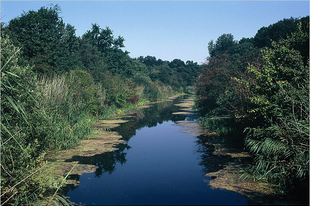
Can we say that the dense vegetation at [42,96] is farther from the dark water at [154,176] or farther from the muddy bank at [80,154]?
the dark water at [154,176]

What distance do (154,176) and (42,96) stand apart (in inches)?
192

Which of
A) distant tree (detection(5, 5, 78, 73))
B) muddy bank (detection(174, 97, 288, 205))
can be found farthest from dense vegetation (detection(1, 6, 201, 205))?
muddy bank (detection(174, 97, 288, 205))

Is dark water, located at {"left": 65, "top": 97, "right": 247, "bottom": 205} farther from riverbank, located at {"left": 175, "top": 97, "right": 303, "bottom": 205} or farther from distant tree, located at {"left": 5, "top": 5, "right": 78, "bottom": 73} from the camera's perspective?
distant tree, located at {"left": 5, "top": 5, "right": 78, "bottom": 73}

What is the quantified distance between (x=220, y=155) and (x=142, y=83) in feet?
96.0

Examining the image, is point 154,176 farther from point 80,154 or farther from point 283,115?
point 283,115

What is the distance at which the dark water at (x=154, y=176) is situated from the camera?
7246 mm

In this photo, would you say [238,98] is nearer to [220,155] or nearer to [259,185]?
[220,155]

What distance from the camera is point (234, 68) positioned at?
16.9 m

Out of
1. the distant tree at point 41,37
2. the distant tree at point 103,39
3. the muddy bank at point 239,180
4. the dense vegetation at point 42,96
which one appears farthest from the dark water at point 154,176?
the distant tree at point 103,39

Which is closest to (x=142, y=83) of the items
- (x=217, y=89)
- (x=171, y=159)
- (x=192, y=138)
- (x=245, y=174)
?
(x=217, y=89)

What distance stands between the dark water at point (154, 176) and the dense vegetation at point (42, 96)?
1.34 m

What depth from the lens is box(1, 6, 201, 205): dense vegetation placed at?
20.6 ft

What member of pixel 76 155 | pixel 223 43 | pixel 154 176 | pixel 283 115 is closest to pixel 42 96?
pixel 76 155

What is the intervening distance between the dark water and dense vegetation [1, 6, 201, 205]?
4.38ft
